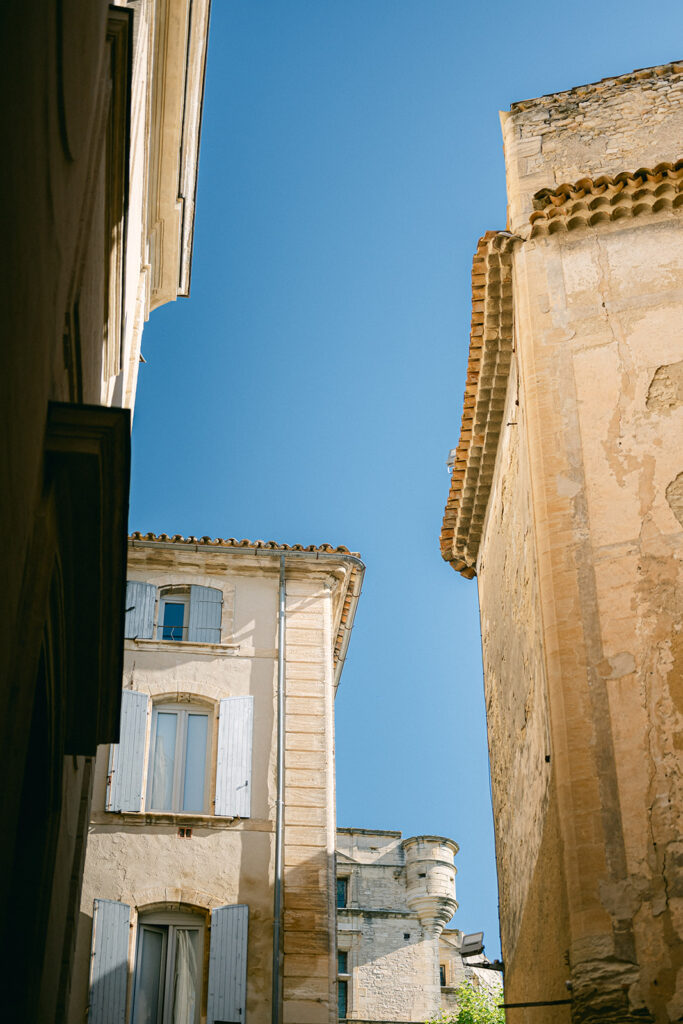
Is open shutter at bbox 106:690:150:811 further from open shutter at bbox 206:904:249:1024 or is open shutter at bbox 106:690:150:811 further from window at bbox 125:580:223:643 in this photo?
open shutter at bbox 206:904:249:1024

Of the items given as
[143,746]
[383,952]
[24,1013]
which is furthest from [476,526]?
[383,952]

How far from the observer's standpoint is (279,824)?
639 inches

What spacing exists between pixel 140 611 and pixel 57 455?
13.0 metres

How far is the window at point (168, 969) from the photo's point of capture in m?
14.6

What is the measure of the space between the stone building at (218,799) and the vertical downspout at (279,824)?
3 centimetres

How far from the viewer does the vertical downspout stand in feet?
48.8

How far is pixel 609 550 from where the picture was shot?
10156mm

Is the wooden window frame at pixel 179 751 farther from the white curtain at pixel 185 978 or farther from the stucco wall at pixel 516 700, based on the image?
the stucco wall at pixel 516 700

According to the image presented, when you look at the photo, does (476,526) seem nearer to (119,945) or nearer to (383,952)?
(119,945)

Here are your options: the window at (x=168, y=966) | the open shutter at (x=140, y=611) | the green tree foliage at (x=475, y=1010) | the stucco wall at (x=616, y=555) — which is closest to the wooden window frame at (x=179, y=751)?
the open shutter at (x=140, y=611)

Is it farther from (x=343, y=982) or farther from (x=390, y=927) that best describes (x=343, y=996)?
(x=390, y=927)

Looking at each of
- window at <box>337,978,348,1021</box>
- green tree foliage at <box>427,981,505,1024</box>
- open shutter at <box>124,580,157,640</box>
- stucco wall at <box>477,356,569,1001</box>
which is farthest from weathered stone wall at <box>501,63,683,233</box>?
window at <box>337,978,348,1021</box>

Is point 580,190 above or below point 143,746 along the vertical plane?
above

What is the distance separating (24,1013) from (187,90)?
1026 cm
